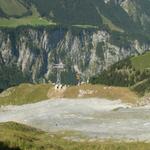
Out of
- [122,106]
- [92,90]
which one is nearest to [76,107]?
[122,106]

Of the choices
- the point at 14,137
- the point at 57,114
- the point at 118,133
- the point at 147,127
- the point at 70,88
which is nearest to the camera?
the point at 14,137

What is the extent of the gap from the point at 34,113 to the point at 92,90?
1734 inches

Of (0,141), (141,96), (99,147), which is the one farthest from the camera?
(141,96)

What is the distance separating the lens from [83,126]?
364ft

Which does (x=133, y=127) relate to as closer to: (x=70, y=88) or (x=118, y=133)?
(x=118, y=133)

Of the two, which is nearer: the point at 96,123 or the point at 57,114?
the point at 96,123

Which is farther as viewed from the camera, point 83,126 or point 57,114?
point 57,114

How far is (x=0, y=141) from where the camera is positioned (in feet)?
131

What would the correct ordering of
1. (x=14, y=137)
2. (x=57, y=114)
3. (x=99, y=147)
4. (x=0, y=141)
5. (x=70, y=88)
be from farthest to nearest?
(x=70, y=88) → (x=57, y=114) → (x=99, y=147) → (x=14, y=137) → (x=0, y=141)

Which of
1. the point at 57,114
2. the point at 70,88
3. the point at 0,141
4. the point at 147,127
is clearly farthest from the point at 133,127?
the point at 70,88

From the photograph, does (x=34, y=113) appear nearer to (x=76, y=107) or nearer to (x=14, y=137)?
(x=76, y=107)

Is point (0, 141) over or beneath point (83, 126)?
over

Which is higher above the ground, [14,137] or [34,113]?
[14,137]

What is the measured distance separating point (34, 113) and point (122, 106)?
28784 millimetres
